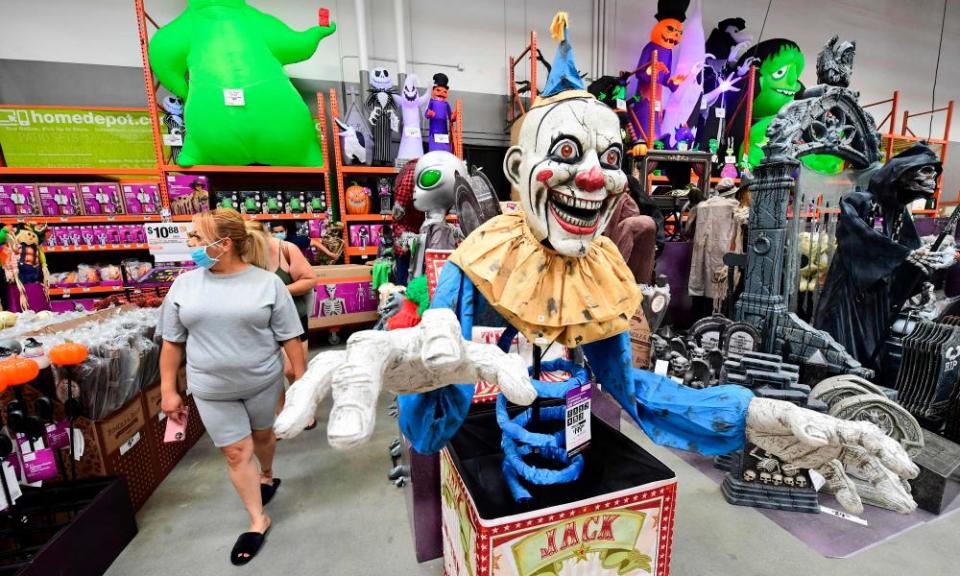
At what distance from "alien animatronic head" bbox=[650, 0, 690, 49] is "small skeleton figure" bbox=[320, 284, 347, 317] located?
191 inches

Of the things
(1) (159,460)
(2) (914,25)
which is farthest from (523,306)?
(2) (914,25)

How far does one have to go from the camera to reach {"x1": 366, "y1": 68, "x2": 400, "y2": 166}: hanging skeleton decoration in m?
4.12

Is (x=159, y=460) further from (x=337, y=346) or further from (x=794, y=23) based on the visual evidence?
(x=794, y=23)

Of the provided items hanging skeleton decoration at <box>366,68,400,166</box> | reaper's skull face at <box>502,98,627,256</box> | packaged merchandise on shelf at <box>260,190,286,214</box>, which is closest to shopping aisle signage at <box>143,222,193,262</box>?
packaged merchandise on shelf at <box>260,190,286,214</box>

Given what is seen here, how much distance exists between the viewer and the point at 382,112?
13.7 feet

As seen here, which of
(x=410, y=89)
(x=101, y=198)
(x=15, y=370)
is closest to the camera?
(x=15, y=370)

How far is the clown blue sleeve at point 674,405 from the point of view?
0.95 m

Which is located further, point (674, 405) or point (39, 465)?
point (39, 465)

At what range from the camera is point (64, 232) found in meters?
3.54

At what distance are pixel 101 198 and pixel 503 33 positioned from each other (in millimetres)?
4550

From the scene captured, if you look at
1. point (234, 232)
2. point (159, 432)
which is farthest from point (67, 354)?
point (159, 432)

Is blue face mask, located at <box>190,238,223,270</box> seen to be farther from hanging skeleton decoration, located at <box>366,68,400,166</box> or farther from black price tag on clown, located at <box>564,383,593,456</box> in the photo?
hanging skeleton decoration, located at <box>366,68,400,166</box>

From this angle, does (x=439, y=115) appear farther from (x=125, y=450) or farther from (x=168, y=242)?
(x=125, y=450)

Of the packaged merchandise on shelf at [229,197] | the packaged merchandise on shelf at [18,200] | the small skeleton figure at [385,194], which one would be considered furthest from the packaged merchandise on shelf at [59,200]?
the small skeleton figure at [385,194]
